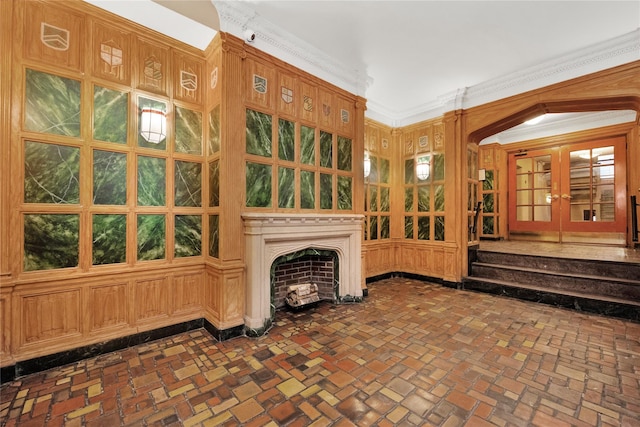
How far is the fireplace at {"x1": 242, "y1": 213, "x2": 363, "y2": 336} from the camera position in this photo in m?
3.11

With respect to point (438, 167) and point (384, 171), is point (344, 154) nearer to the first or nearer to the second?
point (384, 171)

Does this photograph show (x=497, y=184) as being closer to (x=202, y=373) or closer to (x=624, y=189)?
(x=624, y=189)

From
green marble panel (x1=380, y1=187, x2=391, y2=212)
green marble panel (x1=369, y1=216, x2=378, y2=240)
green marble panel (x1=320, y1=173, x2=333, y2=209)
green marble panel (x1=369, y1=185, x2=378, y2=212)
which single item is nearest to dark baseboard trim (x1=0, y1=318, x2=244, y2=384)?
green marble panel (x1=320, y1=173, x2=333, y2=209)

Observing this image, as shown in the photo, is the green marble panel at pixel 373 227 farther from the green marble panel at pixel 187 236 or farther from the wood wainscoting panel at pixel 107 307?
the wood wainscoting panel at pixel 107 307

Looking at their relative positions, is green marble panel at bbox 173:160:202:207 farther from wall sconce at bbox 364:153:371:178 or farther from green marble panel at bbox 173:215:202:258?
wall sconce at bbox 364:153:371:178

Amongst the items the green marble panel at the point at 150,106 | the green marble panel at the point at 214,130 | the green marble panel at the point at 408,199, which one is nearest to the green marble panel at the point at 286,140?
the green marble panel at the point at 214,130

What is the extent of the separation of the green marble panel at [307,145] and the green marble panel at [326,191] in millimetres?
296

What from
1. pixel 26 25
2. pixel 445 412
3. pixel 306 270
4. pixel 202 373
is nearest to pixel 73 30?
pixel 26 25

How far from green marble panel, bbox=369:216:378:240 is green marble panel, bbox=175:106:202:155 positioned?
3.38 m

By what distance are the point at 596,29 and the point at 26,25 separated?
232 inches

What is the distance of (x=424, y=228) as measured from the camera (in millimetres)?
5551

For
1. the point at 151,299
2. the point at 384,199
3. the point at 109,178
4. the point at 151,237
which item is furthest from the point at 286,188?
the point at 384,199

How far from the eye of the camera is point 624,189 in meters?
5.83

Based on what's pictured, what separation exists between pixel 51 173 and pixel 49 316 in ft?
4.17
